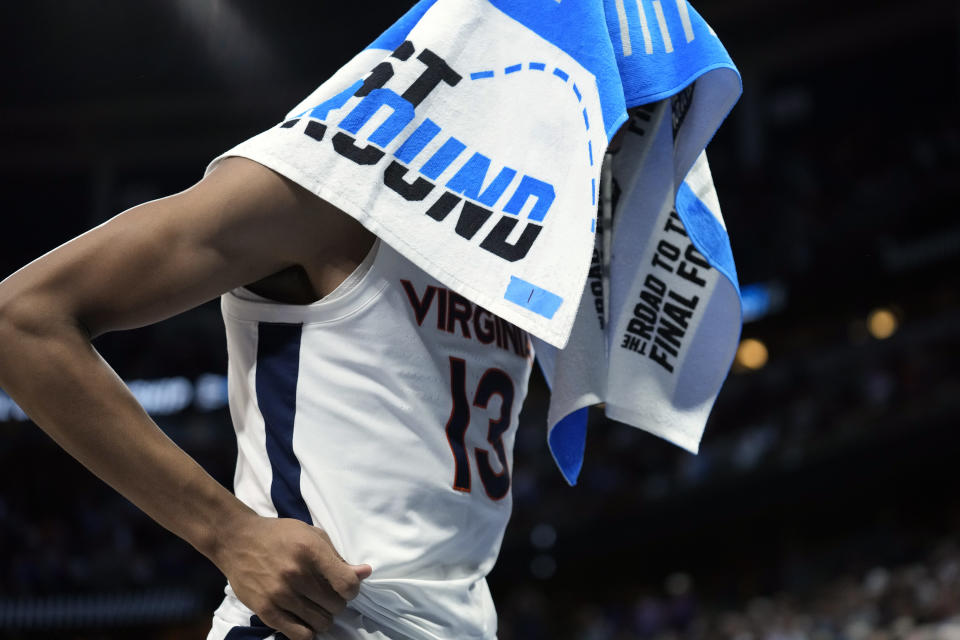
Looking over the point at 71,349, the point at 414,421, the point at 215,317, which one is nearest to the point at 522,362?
the point at 414,421

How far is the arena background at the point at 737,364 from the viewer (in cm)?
1048

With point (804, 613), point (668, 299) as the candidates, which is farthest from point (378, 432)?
point (804, 613)

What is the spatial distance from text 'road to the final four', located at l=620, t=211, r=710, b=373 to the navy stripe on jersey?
19.8 inches

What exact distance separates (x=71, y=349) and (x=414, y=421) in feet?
1.13

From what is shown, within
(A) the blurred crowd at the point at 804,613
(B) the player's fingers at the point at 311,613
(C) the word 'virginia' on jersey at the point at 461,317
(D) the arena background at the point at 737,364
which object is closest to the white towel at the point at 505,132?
(C) the word 'virginia' on jersey at the point at 461,317

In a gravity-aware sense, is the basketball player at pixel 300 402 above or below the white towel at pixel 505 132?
below

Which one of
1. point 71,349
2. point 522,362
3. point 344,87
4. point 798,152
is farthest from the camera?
point 798,152

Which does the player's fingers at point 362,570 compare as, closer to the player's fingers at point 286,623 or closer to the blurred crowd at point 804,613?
the player's fingers at point 286,623

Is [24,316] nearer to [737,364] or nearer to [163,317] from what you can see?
[163,317]

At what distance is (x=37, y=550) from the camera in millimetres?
11297

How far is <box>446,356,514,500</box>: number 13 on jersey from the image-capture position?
1.09m

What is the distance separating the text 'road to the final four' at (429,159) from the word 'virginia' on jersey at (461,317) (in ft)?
0.35

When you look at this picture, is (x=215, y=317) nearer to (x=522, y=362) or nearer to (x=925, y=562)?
(x=925, y=562)

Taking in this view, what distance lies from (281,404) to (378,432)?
112 mm
